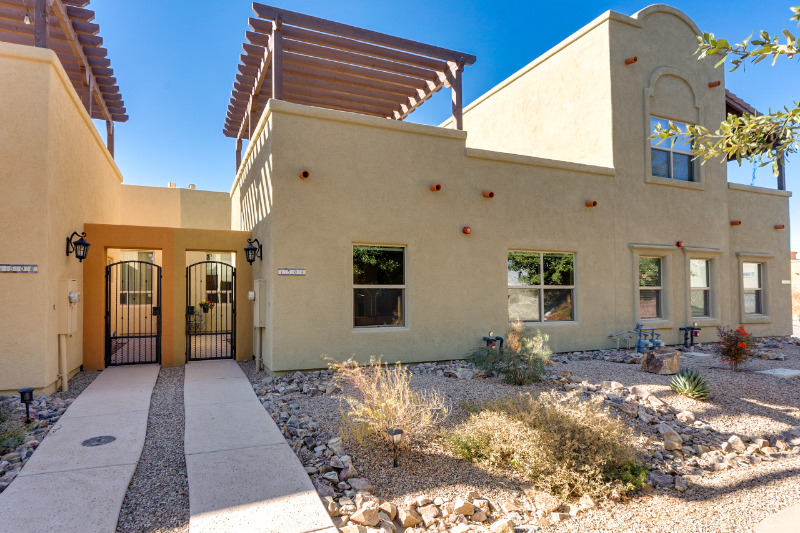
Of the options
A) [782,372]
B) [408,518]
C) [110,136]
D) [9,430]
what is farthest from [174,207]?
[782,372]

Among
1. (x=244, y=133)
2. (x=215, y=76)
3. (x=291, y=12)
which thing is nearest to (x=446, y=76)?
(x=291, y=12)

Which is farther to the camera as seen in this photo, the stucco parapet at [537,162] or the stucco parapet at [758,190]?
the stucco parapet at [758,190]

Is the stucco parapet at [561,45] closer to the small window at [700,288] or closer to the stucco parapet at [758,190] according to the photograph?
the stucco parapet at [758,190]

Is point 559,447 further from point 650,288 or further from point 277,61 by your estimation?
point 650,288

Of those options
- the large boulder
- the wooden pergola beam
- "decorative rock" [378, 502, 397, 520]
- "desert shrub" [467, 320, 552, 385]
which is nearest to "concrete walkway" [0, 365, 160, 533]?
"decorative rock" [378, 502, 397, 520]

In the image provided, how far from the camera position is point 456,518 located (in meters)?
3.48

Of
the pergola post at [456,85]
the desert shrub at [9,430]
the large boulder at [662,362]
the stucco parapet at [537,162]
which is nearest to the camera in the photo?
the desert shrub at [9,430]

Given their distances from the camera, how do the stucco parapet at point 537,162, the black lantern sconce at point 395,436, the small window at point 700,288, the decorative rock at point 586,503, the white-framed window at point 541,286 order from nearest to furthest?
the decorative rock at point 586,503 → the black lantern sconce at point 395,436 → the stucco parapet at point 537,162 → the white-framed window at point 541,286 → the small window at point 700,288

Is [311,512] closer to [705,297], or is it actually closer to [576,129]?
[576,129]

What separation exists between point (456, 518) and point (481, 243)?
247 inches

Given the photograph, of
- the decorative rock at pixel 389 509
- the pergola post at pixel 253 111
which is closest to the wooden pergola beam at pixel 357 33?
the pergola post at pixel 253 111

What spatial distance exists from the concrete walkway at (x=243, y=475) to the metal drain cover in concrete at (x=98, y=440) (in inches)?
31.1

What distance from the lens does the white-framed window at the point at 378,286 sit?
8.30 m

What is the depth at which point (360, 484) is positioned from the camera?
392cm
